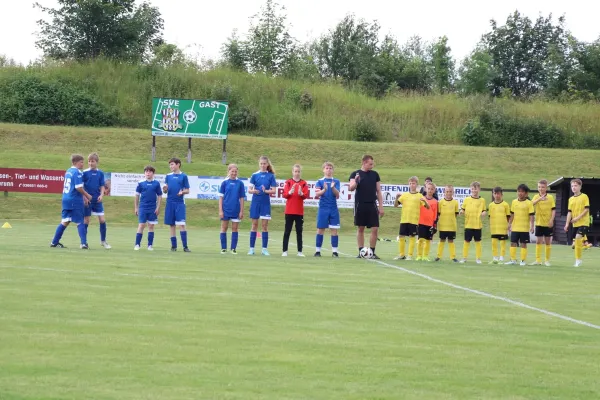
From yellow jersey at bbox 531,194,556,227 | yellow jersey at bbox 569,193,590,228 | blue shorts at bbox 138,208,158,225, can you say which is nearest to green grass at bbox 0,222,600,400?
blue shorts at bbox 138,208,158,225

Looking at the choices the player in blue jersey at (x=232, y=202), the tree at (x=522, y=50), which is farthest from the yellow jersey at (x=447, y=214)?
the tree at (x=522, y=50)

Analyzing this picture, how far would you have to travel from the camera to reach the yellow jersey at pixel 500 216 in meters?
23.7

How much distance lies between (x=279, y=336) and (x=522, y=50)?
88.9 metres

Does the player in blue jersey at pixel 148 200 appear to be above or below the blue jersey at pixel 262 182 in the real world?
below

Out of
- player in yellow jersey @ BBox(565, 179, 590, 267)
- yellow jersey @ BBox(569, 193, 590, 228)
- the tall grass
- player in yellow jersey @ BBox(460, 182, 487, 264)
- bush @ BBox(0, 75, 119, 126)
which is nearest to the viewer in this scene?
player in yellow jersey @ BBox(565, 179, 590, 267)

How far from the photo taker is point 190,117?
47406 mm

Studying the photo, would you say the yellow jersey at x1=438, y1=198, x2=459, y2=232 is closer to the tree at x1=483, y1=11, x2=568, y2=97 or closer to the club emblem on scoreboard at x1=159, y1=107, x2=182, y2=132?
the club emblem on scoreboard at x1=159, y1=107, x2=182, y2=132

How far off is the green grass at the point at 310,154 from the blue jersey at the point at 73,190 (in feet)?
90.2

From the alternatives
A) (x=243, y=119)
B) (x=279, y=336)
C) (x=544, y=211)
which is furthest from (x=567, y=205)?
(x=243, y=119)

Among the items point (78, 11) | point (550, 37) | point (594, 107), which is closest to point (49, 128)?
point (78, 11)

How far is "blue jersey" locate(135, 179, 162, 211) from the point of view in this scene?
71.7 feet

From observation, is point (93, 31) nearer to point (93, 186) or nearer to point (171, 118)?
point (171, 118)

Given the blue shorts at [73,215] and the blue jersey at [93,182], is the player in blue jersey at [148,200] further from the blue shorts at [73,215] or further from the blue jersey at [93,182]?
the blue shorts at [73,215]

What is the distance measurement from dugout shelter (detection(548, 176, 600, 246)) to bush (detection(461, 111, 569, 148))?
2301cm
